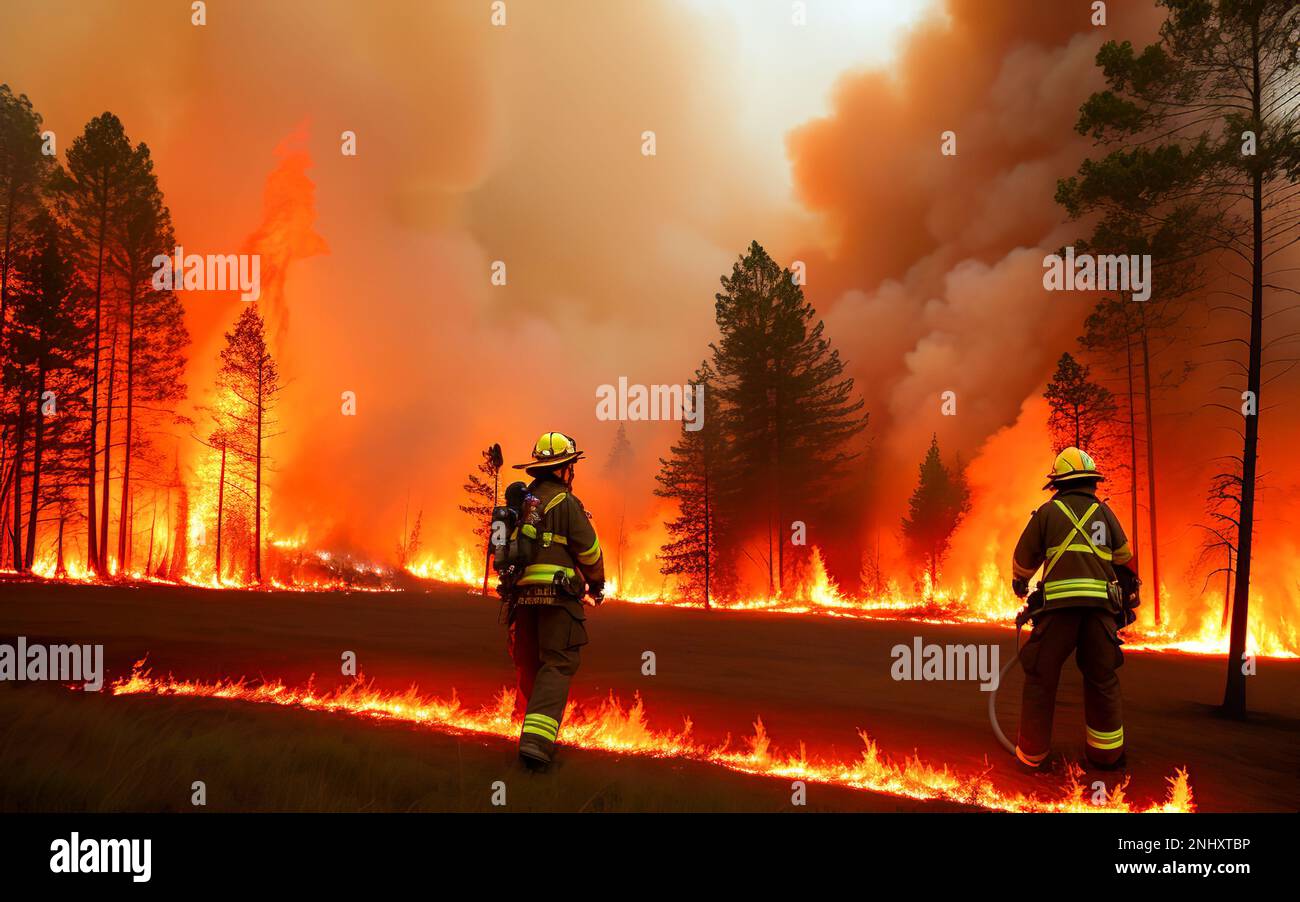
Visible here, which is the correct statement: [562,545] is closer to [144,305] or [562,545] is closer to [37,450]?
[37,450]

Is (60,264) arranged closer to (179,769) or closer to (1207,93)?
(179,769)

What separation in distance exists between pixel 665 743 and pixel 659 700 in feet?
9.32

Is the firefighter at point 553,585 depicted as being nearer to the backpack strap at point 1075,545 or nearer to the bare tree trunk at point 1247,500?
the backpack strap at point 1075,545

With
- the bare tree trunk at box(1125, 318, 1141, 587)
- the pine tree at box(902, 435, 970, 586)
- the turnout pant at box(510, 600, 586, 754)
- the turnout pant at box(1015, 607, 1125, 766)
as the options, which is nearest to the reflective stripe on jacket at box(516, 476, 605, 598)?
the turnout pant at box(510, 600, 586, 754)

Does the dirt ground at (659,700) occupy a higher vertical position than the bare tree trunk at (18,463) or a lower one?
lower

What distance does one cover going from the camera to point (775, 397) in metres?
40.2

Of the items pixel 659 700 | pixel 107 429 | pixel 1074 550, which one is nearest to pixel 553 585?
pixel 659 700

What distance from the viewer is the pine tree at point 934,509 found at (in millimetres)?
50625

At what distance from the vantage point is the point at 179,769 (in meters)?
6.17

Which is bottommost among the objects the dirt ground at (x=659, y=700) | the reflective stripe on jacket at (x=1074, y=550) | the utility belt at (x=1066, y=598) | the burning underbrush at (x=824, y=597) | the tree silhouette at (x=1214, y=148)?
the burning underbrush at (x=824, y=597)

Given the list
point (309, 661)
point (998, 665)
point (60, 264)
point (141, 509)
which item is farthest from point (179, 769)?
point (141, 509)

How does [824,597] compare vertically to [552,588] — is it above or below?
below

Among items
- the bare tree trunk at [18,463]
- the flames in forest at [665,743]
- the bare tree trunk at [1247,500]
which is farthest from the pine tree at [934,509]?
the bare tree trunk at [18,463]

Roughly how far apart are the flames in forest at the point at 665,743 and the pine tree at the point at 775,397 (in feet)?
98.2
